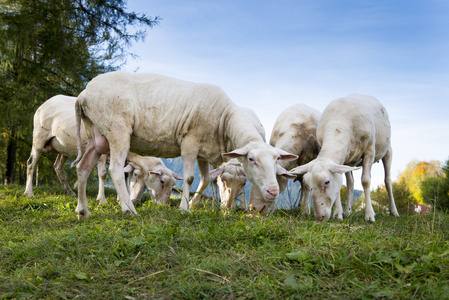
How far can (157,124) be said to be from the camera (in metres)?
6.71

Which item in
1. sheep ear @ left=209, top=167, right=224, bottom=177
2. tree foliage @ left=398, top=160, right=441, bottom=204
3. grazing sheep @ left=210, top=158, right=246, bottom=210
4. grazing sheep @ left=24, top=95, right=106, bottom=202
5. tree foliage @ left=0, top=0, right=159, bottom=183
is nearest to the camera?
sheep ear @ left=209, top=167, right=224, bottom=177

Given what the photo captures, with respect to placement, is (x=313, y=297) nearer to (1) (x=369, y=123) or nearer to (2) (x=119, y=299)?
(2) (x=119, y=299)

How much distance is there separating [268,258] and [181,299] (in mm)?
915

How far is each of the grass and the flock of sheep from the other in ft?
4.85

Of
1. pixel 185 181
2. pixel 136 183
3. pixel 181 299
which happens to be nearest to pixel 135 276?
pixel 181 299

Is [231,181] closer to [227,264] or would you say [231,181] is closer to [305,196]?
[305,196]

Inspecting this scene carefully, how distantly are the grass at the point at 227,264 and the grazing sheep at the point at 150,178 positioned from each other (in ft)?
14.6

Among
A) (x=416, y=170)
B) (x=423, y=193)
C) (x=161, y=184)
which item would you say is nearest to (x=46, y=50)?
(x=161, y=184)

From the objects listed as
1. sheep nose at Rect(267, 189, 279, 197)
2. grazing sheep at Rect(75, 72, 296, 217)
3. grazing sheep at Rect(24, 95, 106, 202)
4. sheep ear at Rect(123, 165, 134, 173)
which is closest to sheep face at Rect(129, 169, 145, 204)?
sheep ear at Rect(123, 165, 134, 173)

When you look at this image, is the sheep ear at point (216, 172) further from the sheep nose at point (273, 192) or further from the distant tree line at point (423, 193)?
the distant tree line at point (423, 193)

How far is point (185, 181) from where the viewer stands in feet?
21.8

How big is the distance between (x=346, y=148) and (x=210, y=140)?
8.04 ft

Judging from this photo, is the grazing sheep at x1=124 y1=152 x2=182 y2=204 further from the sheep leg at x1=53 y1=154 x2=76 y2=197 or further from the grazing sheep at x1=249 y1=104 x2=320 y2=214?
the grazing sheep at x1=249 y1=104 x2=320 y2=214

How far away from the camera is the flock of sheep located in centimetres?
614
